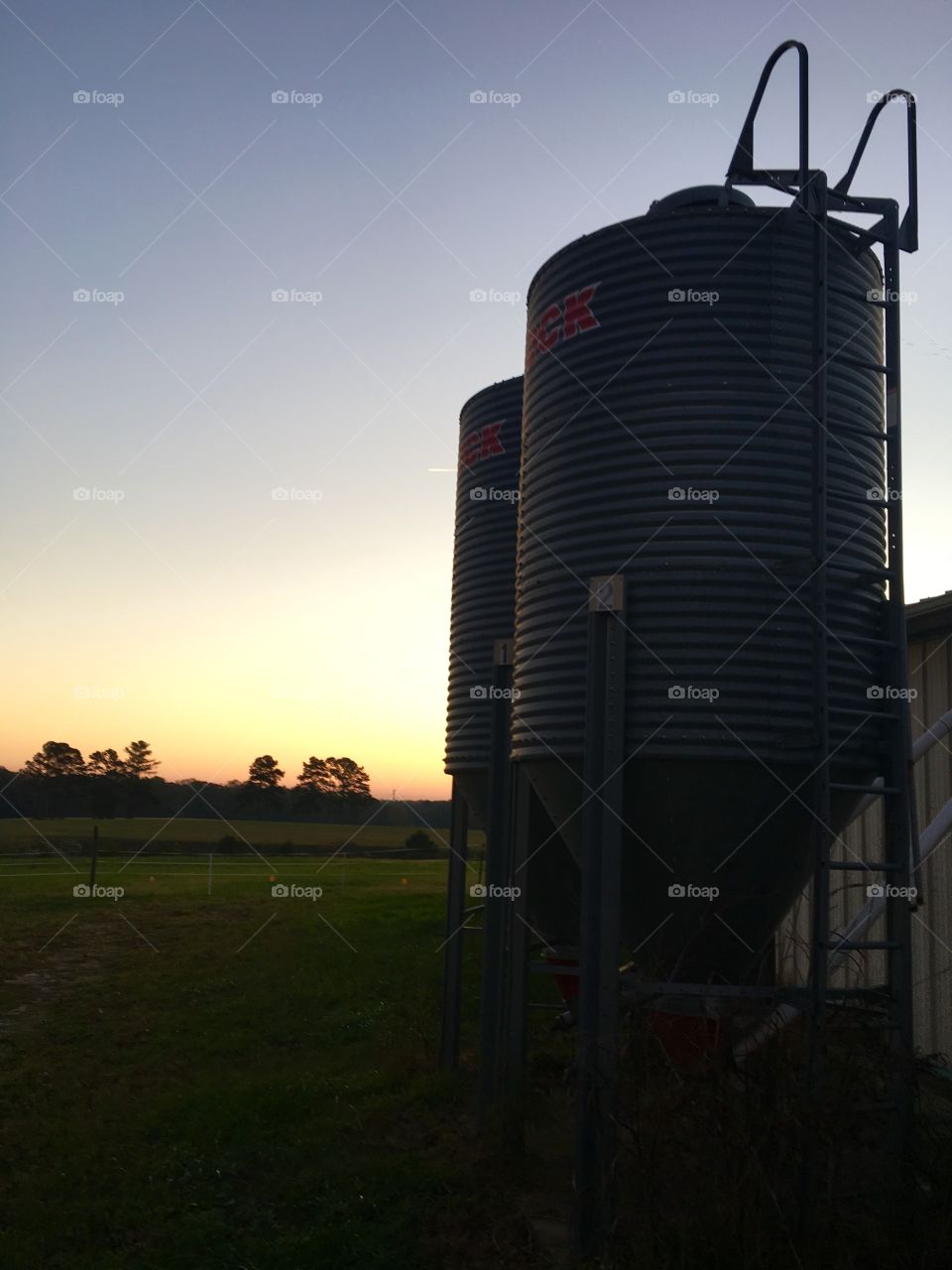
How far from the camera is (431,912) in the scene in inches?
996

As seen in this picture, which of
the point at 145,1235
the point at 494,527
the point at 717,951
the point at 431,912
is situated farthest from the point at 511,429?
the point at 431,912

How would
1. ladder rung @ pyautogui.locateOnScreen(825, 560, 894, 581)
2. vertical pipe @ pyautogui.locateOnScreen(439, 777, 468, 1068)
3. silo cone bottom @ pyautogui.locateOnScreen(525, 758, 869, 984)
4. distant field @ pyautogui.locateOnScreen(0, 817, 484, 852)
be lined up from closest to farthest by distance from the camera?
silo cone bottom @ pyautogui.locateOnScreen(525, 758, 869, 984) < ladder rung @ pyautogui.locateOnScreen(825, 560, 894, 581) < vertical pipe @ pyautogui.locateOnScreen(439, 777, 468, 1068) < distant field @ pyautogui.locateOnScreen(0, 817, 484, 852)

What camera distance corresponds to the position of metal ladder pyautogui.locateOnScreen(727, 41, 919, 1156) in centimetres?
635

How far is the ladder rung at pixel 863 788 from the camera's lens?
6.44 meters

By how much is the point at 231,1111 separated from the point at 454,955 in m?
2.42

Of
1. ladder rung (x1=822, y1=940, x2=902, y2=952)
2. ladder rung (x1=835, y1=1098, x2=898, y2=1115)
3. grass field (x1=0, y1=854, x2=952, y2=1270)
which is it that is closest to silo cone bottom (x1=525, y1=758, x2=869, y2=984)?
ladder rung (x1=822, y1=940, x2=902, y2=952)

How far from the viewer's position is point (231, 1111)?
9.34 metres

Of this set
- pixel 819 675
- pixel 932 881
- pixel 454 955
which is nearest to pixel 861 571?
pixel 819 675

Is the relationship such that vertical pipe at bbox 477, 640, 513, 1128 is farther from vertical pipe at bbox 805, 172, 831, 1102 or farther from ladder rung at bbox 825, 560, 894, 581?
ladder rung at bbox 825, 560, 894, 581

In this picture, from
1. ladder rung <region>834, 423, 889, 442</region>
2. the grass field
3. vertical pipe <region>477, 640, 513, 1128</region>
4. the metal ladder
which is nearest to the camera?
the grass field

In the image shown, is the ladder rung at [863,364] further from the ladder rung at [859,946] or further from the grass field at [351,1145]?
the grass field at [351,1145]

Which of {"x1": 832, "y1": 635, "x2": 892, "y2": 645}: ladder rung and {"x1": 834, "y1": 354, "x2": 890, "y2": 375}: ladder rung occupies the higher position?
{"x1": 834, "y1": 354, "x2": 890, "y2": 375}: ladder rung

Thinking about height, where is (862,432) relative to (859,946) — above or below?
above

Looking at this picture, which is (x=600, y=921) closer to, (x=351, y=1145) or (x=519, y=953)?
(x=519, y=953)
